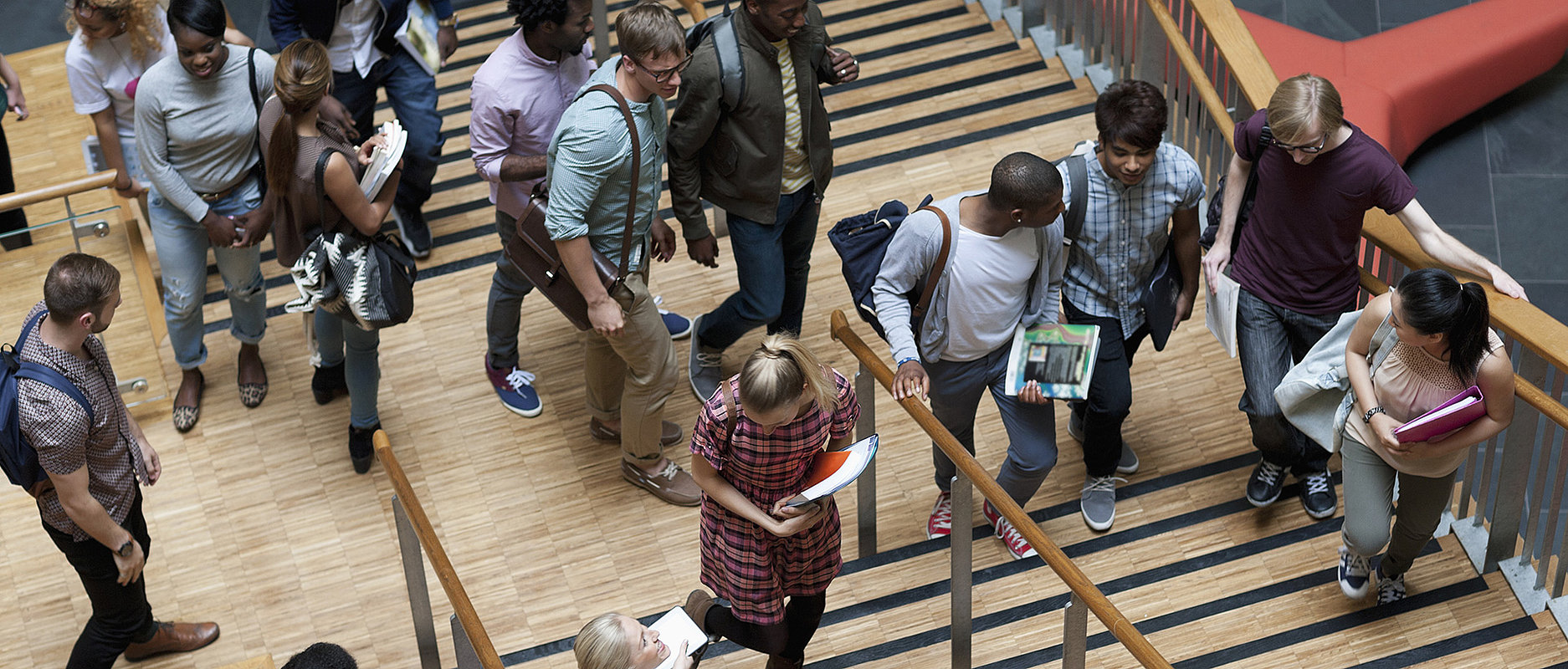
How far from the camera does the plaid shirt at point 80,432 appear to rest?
3.81m

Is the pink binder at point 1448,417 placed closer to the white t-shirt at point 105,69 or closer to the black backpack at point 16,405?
the black backpack at point 16,405

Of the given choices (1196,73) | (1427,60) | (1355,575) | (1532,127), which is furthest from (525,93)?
(1532,127)

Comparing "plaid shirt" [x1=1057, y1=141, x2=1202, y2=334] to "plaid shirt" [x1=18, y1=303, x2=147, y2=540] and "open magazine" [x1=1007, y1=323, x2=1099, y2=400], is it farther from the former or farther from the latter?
"plaid shirt" [x1=18, y1=303, x2=147, y2=540]

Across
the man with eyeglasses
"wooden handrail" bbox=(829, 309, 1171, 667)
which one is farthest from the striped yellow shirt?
"wooden handrail" bbox=(829, 309, 1171, 667)

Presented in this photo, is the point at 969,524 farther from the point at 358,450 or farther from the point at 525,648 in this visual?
the point at 358,450

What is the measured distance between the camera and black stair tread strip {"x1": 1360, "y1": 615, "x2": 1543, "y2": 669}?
446cm

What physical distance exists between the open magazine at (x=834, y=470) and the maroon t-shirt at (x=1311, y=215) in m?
1.58

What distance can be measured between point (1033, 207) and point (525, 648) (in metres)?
2.14

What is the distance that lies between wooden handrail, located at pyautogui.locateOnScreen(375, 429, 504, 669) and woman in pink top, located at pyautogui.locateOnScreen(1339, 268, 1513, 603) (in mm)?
2433

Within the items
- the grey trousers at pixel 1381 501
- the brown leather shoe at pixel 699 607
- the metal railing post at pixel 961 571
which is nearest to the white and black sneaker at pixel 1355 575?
the grey trousers at pixel 1381 501

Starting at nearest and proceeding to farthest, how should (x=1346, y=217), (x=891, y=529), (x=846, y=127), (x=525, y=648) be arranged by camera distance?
(x=1346, y=217), (x=525, y=648), (x=891, y=529), (x=846, y=127)

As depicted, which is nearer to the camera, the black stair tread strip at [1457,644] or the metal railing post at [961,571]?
the metal railing post at [961,571]

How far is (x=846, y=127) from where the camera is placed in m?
6.71

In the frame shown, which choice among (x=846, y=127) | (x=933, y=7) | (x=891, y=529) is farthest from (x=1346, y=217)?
(x=933, y=7)
